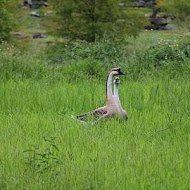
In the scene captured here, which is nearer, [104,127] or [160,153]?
[160,153]

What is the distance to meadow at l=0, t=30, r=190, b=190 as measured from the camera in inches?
209

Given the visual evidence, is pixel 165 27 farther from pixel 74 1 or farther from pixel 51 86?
pixel 51 86

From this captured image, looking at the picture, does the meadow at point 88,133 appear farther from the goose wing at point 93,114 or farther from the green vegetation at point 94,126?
the goose wing at point 93,114

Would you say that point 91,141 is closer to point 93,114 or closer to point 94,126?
point 94,126

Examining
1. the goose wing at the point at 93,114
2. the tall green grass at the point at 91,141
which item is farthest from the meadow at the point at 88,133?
the goose wing at the point at 93,114

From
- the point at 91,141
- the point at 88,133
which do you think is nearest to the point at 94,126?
the point at 88,133

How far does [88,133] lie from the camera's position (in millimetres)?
6992

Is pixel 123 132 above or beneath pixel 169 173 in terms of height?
beneath

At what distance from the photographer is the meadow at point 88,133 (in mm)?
5316

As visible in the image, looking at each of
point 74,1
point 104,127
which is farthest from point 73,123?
point 74,1

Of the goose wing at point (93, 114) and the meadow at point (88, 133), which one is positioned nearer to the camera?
the meadow at point (88, 133)

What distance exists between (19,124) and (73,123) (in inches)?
28.6

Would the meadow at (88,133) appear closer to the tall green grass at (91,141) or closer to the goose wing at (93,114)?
the tall green grass at (91,141)

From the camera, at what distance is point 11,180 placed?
5.21 m
